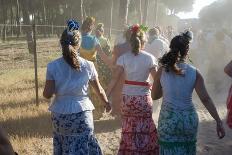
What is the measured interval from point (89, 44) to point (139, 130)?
244cm

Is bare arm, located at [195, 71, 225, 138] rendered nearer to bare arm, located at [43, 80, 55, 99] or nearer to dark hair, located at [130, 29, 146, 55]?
dark hair, located at [130, 29, 146, 55]

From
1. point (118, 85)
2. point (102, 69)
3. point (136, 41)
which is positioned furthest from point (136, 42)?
point (102, 69)

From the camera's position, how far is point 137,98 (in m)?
5.86

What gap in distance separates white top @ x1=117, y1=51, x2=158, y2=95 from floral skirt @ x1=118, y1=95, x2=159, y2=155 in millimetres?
92

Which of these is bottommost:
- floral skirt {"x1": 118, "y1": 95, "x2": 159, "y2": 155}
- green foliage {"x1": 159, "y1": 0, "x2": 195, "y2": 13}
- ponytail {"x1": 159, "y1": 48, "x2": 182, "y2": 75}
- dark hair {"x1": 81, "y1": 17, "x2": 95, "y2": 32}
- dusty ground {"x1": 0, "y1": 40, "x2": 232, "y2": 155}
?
dusty ground {"x1": 0, "y1": 40, "x2": 232, "y2": 155}

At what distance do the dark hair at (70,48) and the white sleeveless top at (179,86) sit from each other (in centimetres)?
92

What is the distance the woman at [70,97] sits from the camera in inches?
183

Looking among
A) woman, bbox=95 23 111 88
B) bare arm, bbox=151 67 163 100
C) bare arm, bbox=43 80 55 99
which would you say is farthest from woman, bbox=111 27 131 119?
bare arm, bbox=43 80 55 99

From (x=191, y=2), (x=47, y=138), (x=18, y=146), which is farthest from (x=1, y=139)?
(x=191, y=2)

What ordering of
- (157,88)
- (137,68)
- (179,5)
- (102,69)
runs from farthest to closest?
(179,5) < (102,69) < (137,68) < (157,88)

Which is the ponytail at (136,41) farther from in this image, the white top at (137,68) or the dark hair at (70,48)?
the dark hair at (70,48)

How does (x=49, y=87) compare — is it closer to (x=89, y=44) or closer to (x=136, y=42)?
(x=136, y=42)

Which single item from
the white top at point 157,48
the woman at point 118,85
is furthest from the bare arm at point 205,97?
the white top at point 157,48

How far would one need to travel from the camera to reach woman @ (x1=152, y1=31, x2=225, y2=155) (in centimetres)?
462
